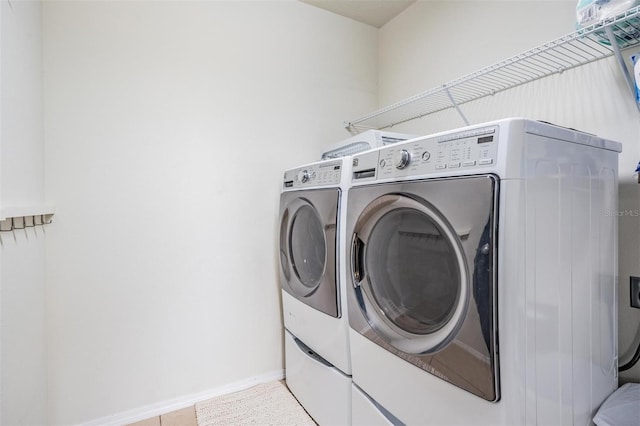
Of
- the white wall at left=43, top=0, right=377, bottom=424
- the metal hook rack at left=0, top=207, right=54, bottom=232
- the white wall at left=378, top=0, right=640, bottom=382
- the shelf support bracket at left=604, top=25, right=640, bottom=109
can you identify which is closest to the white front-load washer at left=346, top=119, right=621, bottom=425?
the white wall at left=378, top=0, right=640, bottom=382

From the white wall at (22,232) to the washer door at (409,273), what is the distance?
1.25 metres

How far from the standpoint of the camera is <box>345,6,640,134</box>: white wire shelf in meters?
1.01

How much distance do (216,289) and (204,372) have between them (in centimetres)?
49

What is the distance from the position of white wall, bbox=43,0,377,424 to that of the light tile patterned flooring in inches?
3.5

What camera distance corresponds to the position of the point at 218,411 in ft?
5.71

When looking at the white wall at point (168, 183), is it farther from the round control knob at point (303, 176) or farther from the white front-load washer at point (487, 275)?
the white front-load washer at point (487, 275)

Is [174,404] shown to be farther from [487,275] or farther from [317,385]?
[487,275]

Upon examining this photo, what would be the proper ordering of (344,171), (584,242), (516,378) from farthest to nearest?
(344,171), (584,242), (516,378)

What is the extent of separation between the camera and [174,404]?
5.81 feet

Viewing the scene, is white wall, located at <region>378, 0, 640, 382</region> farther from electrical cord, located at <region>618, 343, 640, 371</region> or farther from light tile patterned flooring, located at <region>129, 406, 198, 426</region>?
light tile patterned flooring, located at <region>129, 406, 198, 426</region>

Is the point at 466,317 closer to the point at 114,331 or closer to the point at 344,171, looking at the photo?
the point at 344,171

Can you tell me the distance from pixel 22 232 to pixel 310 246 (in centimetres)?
121

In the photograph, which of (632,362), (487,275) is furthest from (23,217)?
(632,362)

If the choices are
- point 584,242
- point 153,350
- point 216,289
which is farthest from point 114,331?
point 584,242
